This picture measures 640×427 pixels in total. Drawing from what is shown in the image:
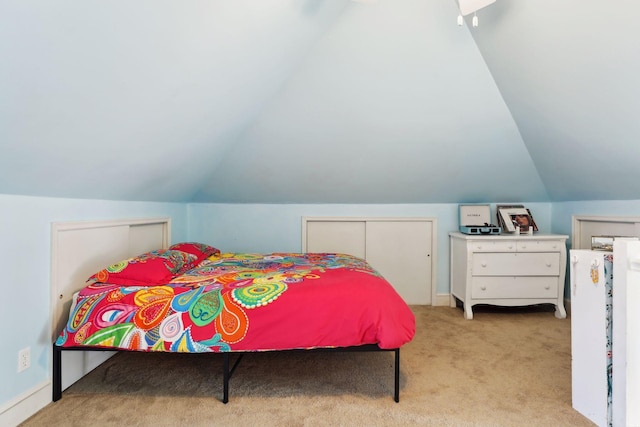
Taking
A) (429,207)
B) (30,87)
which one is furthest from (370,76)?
(30,87)

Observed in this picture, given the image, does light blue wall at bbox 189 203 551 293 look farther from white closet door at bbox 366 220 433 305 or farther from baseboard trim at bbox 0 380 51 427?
baseboard trim at bbox 0 380 51 427

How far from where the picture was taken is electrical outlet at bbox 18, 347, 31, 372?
201 centimetres

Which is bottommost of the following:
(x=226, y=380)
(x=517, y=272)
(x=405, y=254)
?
→ (x=226, y=380)

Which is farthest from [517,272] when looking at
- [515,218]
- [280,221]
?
[280,221]

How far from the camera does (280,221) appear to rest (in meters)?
4.53

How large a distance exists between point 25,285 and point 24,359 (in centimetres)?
40

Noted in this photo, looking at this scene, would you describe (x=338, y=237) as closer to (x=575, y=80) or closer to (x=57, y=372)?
(x=575, y=80)

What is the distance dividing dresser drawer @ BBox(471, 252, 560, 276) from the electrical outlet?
3.74m

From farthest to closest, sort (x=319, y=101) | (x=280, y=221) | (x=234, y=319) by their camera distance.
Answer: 1. (x=280, y=221)
2. (x=319, y=101)
3. (x=234, y=319)

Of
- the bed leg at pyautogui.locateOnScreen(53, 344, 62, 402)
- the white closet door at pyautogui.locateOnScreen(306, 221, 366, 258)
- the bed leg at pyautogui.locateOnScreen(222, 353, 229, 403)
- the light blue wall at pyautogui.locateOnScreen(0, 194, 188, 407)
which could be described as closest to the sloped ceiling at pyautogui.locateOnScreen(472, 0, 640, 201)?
the white closet door at pyautogui.locateOnScreen(306, 221, 366, 258)

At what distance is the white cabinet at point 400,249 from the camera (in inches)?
175

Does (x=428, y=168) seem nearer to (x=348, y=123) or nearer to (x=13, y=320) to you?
(x=348, y=123)

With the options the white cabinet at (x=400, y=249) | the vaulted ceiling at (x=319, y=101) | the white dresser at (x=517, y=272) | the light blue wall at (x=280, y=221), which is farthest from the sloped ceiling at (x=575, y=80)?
the white cabinet at (x=400, y=249)

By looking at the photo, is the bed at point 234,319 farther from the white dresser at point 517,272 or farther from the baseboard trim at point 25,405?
the white dresser at point 517,272
